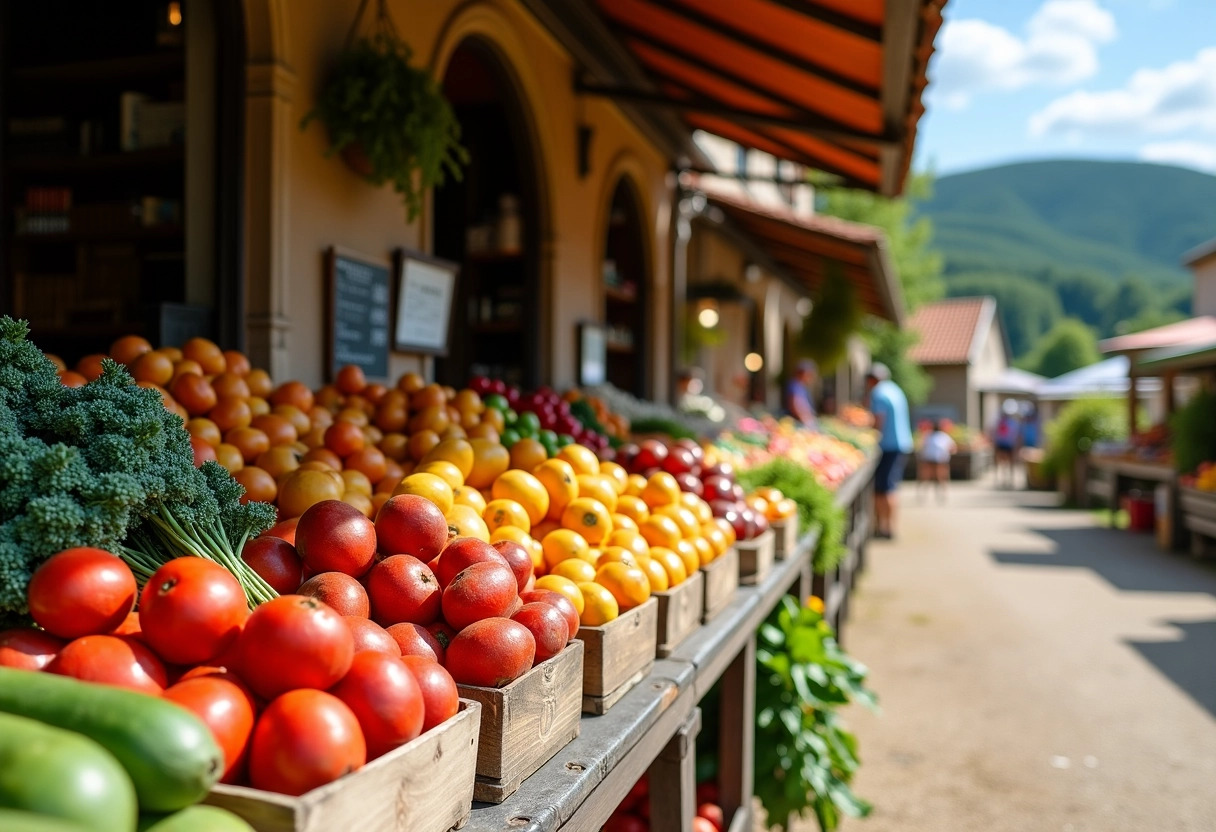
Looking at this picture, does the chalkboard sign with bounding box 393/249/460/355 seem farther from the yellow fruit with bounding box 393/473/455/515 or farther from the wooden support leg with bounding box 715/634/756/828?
the yellow fruit with bounding box 393/473/455/515

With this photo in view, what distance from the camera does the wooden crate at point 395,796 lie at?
0.88 meters

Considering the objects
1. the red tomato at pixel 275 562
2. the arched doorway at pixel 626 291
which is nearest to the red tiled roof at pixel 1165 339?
the arched doorway at pixel 626 291

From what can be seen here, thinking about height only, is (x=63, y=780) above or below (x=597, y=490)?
below

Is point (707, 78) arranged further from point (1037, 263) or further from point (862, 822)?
point (1037, 263)

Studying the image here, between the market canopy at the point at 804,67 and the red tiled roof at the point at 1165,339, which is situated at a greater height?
the market canopy at the point at 804,67

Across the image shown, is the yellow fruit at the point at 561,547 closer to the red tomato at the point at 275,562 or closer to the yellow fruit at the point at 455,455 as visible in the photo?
the yellow fruit at the point at 455,455

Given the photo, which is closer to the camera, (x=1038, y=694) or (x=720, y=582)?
(x=720, y=582)

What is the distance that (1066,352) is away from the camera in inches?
3081

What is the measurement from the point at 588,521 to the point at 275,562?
1.00 m

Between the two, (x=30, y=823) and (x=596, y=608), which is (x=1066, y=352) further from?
(x=30, y=823)

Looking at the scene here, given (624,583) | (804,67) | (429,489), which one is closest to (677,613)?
(624,583)

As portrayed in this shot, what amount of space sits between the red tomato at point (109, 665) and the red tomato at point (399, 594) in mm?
421

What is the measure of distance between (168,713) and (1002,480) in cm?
2289

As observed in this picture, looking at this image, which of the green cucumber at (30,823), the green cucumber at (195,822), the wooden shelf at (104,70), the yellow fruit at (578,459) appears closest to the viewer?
the green cucumber at (30,823)
